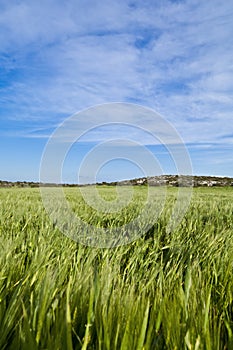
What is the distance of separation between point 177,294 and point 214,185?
25176 mm

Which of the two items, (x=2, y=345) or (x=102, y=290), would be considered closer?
(x=2, y=345)

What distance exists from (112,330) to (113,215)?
115 inches

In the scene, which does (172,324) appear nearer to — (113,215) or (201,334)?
(201,334)

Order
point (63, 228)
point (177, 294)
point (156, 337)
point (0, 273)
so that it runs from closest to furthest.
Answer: point (156, 337)
point (177, 294)
point (0, 273)
point (63, 228)

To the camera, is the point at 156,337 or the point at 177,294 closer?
the point at 156,337

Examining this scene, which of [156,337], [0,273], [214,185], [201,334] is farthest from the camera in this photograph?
[214,185]

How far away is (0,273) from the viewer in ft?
4.79

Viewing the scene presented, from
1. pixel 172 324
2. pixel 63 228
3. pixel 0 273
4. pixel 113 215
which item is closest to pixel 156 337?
pixel 172 324

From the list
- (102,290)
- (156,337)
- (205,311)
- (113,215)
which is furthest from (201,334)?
(113,215)

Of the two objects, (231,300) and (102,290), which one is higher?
(102,290)

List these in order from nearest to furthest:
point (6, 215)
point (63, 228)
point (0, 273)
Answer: point (0, 273), point (63, 228), point (6, 215)

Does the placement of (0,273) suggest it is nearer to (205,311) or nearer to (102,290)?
(102,290)

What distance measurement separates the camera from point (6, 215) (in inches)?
148

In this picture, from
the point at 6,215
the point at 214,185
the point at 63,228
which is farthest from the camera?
the point at 214,185
